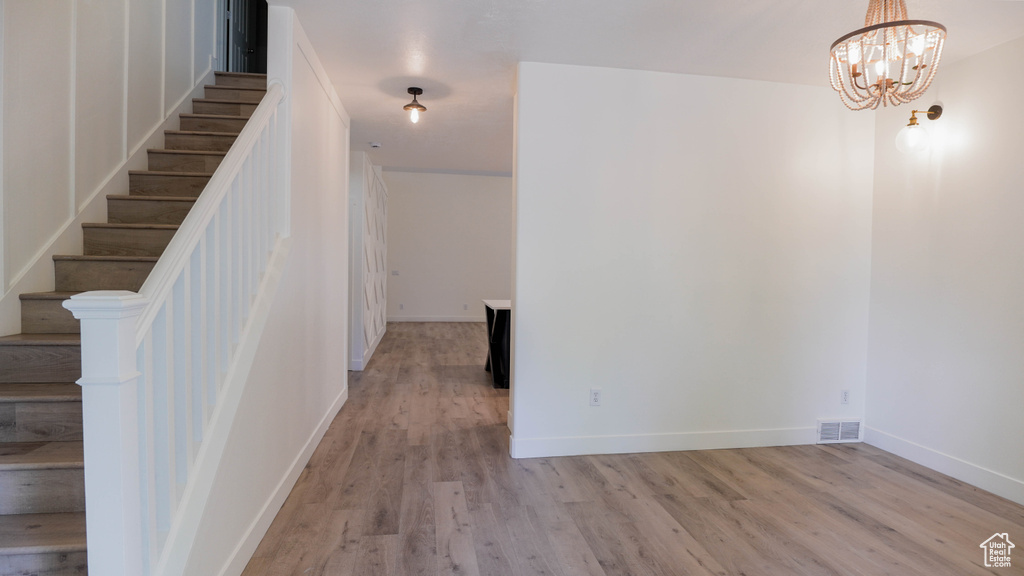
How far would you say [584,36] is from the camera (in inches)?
113

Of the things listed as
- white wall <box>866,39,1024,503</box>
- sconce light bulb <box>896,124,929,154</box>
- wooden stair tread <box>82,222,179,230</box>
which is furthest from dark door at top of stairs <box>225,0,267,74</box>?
white wall <box>866,39,1024,503</box>

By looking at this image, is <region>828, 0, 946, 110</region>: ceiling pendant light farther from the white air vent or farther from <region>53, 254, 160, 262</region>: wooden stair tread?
<region>53, 254, 160, 262</region>: wooden stair tread

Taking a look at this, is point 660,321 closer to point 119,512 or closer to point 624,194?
point 624,194

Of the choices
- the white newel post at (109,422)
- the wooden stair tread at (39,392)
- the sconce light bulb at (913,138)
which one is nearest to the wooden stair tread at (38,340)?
the wooden stair tread at (39,392)

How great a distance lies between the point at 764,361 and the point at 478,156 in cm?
413

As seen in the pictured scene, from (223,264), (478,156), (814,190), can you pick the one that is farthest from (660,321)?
(478,156)

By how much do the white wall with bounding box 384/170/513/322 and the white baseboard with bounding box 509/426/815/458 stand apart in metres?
6.65

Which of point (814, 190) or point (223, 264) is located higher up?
point (814, 190)

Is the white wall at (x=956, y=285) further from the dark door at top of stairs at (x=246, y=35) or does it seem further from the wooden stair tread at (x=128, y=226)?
the dark door at top of stairs at (x=246, y=35)

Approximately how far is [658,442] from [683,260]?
120 cm

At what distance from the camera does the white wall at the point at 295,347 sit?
196 cm

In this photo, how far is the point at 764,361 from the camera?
3.59m

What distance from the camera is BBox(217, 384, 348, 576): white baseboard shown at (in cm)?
196

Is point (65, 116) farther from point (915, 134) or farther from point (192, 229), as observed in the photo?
point (915, 134)
